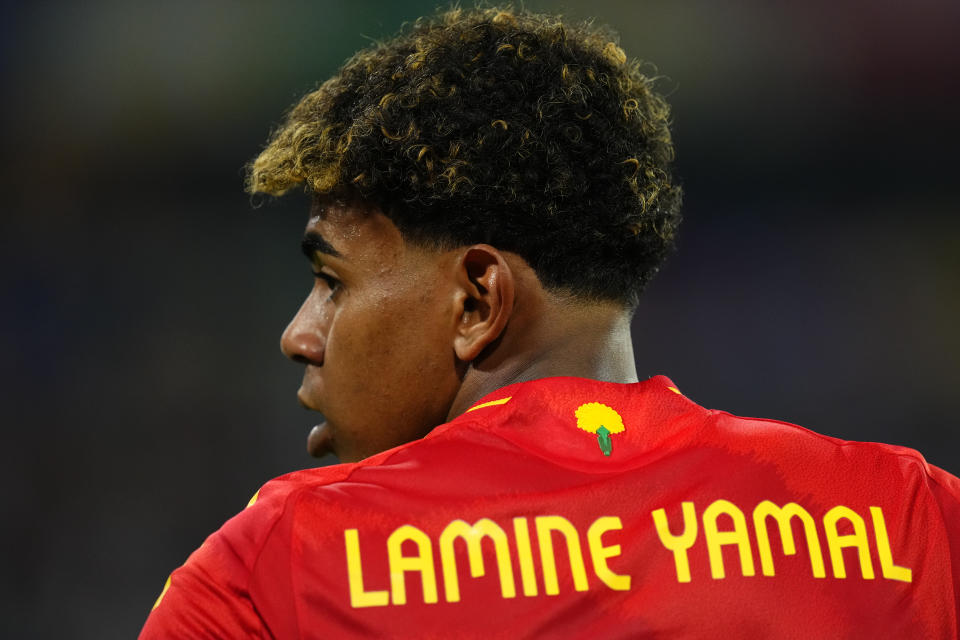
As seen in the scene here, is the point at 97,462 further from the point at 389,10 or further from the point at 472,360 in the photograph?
the point at 472,360

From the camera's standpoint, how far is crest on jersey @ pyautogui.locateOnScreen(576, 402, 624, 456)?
1.25m

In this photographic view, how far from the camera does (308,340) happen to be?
152 cm

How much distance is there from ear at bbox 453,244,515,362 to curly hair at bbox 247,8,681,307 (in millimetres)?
33

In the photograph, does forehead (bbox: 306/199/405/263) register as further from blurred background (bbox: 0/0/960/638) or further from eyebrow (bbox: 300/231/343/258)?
blurred background (bbox: 0/0/960/638)

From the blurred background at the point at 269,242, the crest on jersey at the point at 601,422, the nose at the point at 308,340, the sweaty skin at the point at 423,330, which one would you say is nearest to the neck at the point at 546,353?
the sweaty skin at the point at 423,330

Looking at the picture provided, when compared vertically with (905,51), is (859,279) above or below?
below

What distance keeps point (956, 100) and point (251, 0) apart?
309 centimetres

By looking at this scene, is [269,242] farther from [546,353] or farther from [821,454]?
[821,454]

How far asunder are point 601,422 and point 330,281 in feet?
1.53

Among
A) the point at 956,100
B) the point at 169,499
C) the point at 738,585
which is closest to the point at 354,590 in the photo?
the point at 738,585

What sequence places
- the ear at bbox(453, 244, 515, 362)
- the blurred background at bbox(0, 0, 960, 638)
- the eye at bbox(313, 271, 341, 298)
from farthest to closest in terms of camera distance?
the blurred background at bbox(0, 0, 960, 638) < the eye at bbox(313, 271, 341, 298) < the ear at bbox(453, 244, 515, 362)

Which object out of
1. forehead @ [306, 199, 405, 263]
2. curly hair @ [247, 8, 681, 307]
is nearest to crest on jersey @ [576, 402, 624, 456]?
curly hair @ [247, 8, 681, 307]

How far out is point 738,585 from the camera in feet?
3.79

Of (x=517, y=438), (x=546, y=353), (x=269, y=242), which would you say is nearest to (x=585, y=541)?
(x=517, y=438)
